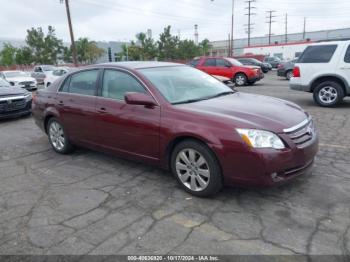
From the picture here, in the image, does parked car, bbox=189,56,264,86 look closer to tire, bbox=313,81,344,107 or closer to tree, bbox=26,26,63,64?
tire, bbox=313,81,344,107

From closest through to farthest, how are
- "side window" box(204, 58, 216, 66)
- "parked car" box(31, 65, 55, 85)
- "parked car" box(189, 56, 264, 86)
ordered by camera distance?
"parked car" box(189, 56, 264, 86)
"side window" box(204, 58, 216, 66)
"parked car" box(31, 65, 55, 85)

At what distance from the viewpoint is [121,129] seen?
4.43 meters

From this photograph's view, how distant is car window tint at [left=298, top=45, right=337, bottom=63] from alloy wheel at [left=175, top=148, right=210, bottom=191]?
707cm

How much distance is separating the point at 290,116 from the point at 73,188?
2892mm

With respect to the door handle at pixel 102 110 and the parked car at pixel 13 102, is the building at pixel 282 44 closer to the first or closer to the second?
the parked car at pixel 13 102

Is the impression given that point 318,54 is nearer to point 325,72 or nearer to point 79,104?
point 325,72

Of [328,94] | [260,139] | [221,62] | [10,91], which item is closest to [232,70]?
[221,62]

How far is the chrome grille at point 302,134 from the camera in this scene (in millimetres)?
3515

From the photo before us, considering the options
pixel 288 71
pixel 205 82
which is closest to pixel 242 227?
pixel 205 82

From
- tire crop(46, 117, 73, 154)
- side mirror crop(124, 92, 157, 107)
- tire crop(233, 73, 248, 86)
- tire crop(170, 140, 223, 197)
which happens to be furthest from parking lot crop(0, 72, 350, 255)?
tire crop(233, 73, 248, 86)

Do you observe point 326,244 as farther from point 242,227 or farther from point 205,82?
point 205,82

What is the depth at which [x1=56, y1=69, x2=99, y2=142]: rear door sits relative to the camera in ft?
16.2

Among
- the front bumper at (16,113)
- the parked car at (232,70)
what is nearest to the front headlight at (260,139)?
the front bumper at (16,113)

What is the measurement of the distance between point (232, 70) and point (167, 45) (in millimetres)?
34912
